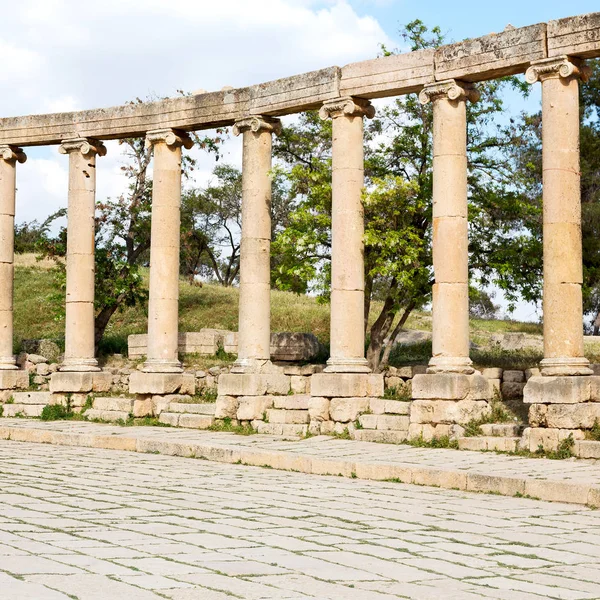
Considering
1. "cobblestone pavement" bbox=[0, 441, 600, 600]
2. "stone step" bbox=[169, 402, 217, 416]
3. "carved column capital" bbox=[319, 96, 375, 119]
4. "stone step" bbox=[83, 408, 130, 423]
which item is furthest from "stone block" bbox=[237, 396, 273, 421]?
"cobblestone pavement" bbox=[0, 441, 600, 600]

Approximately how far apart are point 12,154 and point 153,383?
27.8ft

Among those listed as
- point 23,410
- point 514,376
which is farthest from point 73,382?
point 514,376

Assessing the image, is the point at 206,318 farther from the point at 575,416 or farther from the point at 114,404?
the point at 575,416

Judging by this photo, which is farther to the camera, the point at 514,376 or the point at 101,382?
the point at 101,382

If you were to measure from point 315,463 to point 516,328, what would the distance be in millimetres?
28307

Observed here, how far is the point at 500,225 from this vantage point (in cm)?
2639

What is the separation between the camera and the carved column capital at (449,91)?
2067 cm

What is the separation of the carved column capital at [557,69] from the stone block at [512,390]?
272 inches

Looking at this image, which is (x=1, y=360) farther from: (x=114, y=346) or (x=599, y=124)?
(x=599, y=124)

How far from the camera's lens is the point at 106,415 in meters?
25.5

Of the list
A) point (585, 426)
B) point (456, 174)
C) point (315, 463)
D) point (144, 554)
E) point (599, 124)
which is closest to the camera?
point (144, 554)

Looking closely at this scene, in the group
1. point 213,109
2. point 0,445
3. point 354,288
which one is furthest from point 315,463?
point 213,109

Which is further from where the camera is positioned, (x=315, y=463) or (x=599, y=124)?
(x=599, y=124)

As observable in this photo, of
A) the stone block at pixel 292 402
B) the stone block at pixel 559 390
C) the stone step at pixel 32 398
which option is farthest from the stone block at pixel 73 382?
the stone block at pixel 559 390
